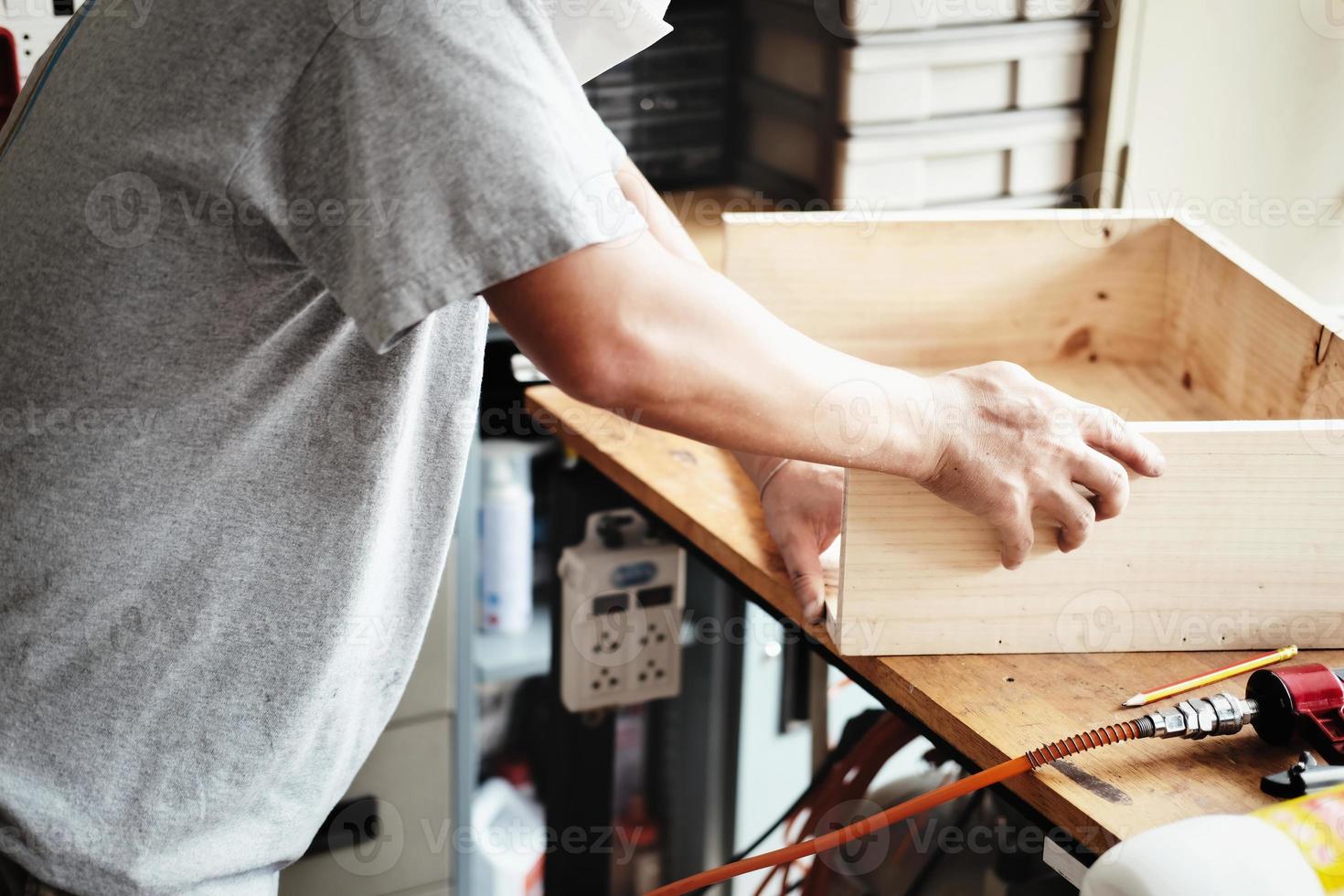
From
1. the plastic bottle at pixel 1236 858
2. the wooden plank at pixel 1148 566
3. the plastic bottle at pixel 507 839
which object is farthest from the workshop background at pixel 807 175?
the plastic bottle at pixel 1236 858

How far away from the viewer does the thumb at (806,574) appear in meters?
0.88

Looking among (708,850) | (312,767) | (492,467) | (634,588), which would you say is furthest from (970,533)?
(708,850)

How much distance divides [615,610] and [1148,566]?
30.3 inches

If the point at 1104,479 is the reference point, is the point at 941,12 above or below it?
above

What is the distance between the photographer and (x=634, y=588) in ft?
4.90

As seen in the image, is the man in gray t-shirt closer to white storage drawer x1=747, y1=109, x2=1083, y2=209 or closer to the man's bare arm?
the man's bare arm

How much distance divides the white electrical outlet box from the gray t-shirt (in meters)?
0.56

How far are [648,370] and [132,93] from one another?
30 centimetres

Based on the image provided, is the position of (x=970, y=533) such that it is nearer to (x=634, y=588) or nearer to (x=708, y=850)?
(x=634, y=588)

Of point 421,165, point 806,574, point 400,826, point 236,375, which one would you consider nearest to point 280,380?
point 236,375

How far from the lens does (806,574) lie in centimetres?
89

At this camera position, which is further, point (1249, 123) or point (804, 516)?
point (1249, 123)

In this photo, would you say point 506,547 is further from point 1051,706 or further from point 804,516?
point 1051,706

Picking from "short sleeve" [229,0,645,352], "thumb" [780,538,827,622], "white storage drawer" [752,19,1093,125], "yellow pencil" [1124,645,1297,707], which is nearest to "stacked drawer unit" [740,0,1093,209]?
"white storage drawer" [752,19,1093,125]
